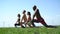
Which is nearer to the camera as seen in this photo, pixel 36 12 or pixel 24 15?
pixel 36 12

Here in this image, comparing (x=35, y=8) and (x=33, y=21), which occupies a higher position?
(x=35, y=8)

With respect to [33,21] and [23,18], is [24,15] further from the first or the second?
[33,21]

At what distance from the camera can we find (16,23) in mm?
18766

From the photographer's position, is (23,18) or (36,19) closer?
(36,19)

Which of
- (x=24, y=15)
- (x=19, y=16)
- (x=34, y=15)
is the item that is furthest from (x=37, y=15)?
(x=19, y=16)

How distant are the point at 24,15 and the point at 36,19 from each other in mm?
6064

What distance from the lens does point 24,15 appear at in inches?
704

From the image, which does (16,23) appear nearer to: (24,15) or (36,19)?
(24,15)

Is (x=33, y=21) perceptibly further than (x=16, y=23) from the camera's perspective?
No

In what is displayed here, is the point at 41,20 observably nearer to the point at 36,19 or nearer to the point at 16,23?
the point at 36,19

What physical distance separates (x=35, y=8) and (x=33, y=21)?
0.76 m

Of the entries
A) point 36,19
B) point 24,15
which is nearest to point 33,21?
point 36,19

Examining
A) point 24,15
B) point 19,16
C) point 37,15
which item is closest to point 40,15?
point 37,15

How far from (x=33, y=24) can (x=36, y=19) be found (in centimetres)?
37
